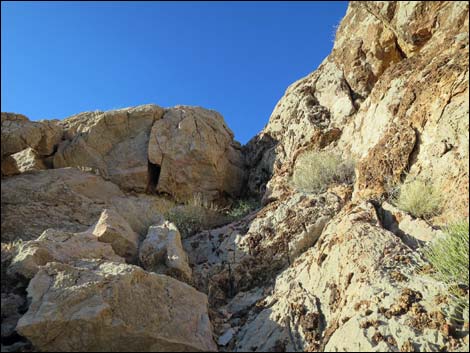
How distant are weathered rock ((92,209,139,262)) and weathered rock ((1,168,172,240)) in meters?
1.19

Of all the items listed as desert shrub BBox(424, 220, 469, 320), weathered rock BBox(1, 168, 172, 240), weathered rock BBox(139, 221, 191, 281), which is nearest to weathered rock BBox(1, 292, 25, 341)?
weathered rock BBox(139, 221, 191, 281)

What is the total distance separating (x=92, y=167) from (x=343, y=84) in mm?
6288

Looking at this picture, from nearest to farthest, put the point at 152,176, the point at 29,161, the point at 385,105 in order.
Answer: the point at 385,105 < the point at 29,161 < the point at 152,176

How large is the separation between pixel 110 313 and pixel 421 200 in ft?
12.6

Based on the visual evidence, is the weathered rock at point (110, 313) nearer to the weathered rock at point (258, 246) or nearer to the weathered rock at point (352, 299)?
the weathered rock at point (352, 299)

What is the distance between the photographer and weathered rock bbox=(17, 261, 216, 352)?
379 centimetres

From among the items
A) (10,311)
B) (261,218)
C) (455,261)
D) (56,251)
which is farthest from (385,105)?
(10,311)

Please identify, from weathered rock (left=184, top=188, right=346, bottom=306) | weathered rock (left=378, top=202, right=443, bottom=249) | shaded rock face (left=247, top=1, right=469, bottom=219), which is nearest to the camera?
weathered rock (left=378, top=202, right=443, bottom=249)

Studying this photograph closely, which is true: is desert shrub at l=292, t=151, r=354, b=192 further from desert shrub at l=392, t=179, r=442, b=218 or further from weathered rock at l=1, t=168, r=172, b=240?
weathered rock at l=1, t=168, r=172, b=240

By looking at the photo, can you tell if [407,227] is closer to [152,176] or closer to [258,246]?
[258,246]

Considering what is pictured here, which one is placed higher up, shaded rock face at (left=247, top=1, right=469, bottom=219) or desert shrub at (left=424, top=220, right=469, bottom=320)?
shaded rock face at (left=247, top=1, right=469, bottom=219)

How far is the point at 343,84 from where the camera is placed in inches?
371

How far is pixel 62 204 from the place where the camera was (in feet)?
26.0

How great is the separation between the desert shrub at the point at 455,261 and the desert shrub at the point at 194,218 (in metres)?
4.75
